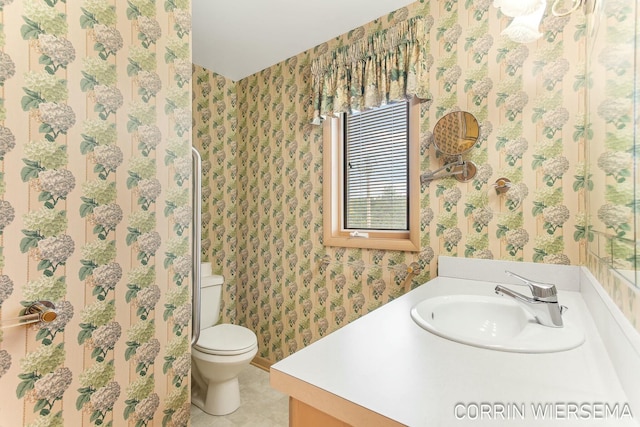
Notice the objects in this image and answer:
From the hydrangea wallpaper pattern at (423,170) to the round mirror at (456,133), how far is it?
0.16 ft

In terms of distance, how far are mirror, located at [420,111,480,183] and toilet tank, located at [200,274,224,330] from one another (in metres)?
1.71

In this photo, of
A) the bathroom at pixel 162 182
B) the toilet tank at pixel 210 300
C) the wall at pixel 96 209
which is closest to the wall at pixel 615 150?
the bathroom at pixel 162 182

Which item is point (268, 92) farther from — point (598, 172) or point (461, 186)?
point (598, 172)

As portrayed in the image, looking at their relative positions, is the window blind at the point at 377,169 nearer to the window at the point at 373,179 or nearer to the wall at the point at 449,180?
the window at the point at 373,179

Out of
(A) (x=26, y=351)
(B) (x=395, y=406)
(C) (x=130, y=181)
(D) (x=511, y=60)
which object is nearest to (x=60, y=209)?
(C) (x=130, y=181)

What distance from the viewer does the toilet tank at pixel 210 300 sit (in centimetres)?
230

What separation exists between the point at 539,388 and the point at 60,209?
146 centimetres

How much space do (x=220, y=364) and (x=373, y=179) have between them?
1.47 meters

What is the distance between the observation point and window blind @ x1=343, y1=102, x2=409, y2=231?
2.00 m

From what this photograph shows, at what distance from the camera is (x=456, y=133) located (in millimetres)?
1652

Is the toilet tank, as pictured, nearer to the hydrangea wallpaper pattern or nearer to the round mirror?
the hydrangea wallpaper pattern

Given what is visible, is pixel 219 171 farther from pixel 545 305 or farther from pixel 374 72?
pixel 545 305

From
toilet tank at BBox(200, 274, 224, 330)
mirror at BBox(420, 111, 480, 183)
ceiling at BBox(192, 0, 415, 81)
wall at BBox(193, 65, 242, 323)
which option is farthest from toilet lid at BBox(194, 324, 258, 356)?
ceiling at BBox(192, 0, 415, 81)

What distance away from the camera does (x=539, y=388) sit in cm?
62
